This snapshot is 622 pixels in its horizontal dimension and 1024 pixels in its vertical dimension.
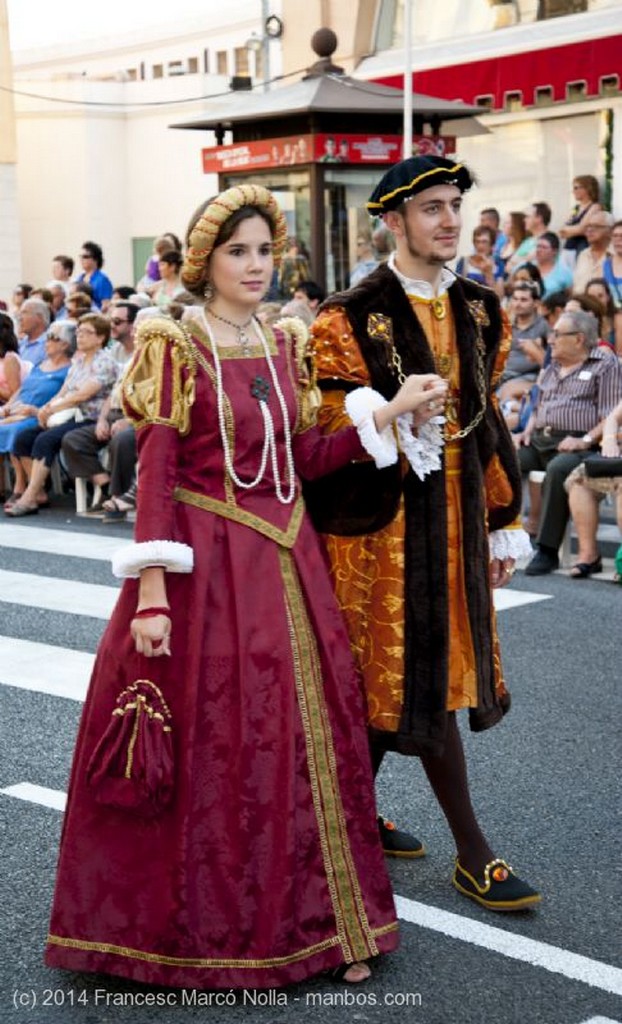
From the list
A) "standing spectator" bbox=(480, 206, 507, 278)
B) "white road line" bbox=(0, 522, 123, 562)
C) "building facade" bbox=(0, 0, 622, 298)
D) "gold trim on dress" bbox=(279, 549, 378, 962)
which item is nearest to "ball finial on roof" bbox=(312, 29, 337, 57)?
"building facade" bbox=(0, 0, 622, 298)

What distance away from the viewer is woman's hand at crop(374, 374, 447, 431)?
3.66 metres

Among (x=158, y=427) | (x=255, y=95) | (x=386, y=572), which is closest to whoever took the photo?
(x=158, y=427)

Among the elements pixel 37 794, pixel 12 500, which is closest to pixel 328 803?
pixel 37 794

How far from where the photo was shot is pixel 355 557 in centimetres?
402

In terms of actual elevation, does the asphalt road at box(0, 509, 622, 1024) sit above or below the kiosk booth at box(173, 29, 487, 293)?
below

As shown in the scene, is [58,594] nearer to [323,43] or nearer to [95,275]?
[323,43]

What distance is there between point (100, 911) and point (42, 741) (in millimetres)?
2144

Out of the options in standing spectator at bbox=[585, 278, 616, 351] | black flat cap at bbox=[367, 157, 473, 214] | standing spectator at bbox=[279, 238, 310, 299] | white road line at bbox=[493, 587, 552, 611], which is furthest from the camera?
standing spectator at bbox=[279, 238, 310, 299]

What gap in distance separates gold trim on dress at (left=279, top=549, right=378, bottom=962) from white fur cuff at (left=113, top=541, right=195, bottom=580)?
0.88ft

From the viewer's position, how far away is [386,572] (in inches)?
157

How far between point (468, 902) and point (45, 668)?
122 inches

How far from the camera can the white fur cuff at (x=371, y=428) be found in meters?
3.77

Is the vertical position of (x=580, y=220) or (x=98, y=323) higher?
(x=580, y=220)

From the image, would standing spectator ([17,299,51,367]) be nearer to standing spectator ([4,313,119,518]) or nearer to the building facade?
standing spectator ([4,313,119,518])
